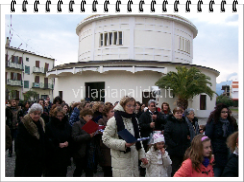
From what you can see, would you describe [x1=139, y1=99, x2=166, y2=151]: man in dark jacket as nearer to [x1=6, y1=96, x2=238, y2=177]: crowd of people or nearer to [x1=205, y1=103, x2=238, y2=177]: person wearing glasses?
[x1=6, y1=96, x2=238, y2=177]: crowd of people

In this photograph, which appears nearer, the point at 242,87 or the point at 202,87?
the point at 242,87

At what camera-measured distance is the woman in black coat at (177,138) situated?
17.4ft

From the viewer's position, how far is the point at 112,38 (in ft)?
76.4

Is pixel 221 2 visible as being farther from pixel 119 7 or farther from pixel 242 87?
pixel 119 7

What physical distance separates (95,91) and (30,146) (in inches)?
739

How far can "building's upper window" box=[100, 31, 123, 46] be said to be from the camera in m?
23.1

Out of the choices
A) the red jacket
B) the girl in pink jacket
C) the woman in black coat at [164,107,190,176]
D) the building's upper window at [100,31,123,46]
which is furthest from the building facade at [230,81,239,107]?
the building's upper window at [100,31,123,46]

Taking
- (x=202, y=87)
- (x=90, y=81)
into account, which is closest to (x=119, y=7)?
(x=202, y=87)

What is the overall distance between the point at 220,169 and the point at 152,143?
1.63 metres

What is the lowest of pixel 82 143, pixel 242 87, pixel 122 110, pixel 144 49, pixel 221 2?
pixel 82 143

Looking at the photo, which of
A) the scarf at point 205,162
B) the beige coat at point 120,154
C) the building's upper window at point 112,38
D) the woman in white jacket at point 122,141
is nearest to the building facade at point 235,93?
the scarf at point 205,162

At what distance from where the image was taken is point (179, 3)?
3.78 m

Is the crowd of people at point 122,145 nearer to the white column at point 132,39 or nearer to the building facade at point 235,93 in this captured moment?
the building facade at point 235,93

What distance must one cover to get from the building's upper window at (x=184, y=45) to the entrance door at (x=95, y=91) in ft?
29.4
